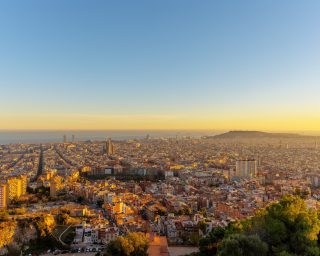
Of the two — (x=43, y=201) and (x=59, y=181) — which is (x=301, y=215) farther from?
(x=59, y=181)

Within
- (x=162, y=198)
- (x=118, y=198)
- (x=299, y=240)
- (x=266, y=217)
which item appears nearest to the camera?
(x=299, y=240)

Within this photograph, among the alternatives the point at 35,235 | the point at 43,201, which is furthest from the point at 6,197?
the point at 35,235

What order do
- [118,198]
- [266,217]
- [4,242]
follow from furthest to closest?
1. [118,198]
2. [4,242]
3. [266,217]

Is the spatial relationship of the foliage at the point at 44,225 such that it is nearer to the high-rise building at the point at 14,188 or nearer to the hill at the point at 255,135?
the high-rise building at the point at 14,188

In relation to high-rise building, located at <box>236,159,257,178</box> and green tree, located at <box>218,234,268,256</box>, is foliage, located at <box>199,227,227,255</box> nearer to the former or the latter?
green tree, located at <box>218,234,268,256</box>

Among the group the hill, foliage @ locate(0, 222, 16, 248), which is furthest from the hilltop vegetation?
the hill

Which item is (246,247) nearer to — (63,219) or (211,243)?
(211,243)
